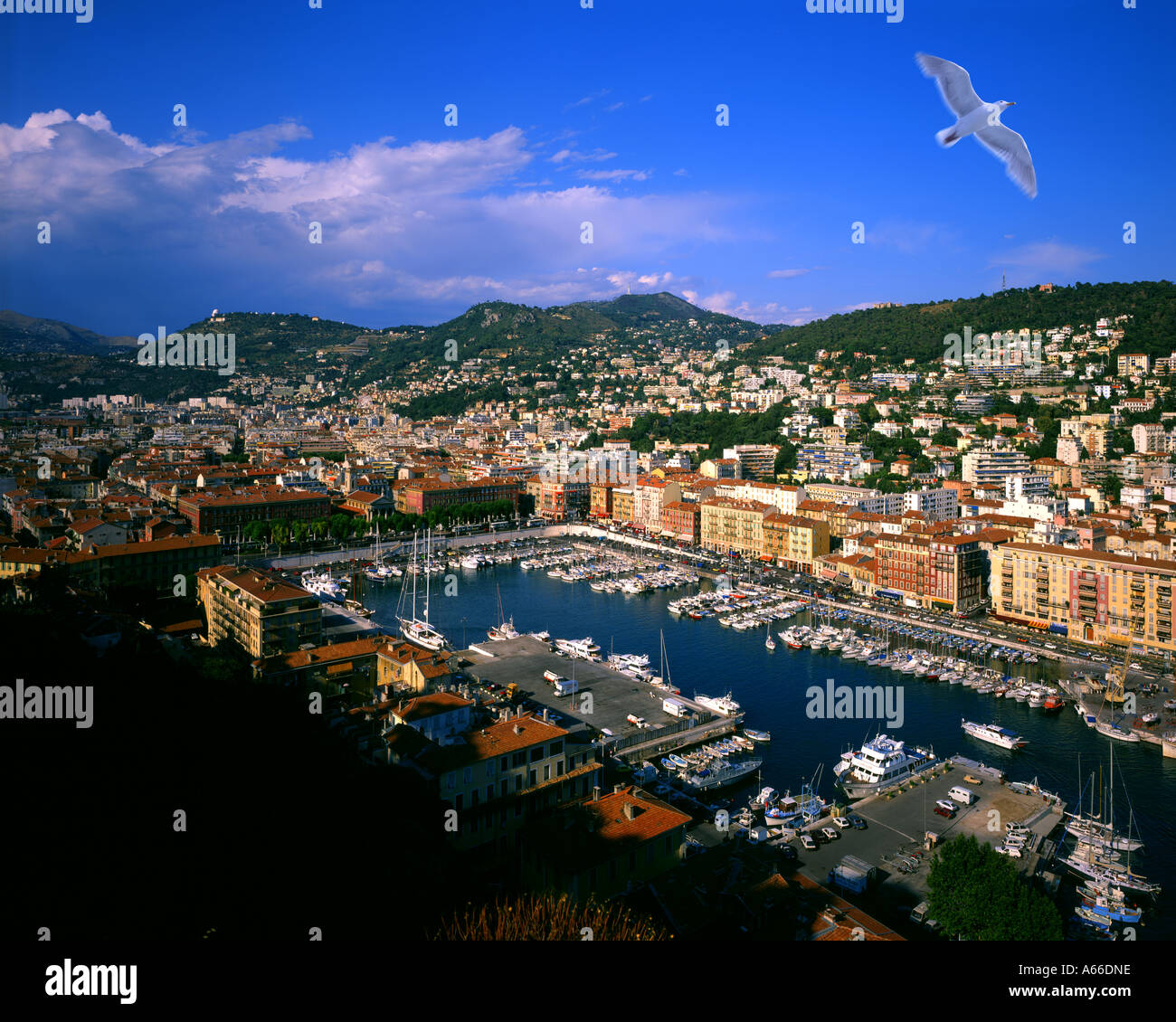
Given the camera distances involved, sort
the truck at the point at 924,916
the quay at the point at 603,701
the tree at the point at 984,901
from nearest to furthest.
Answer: the tree at the point at 984,901 < the truck at the point at 924,916 < the quay at the point at 603,701

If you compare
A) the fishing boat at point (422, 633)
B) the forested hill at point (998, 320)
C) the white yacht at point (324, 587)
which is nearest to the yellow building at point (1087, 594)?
the fishing boat at point (422, 633)

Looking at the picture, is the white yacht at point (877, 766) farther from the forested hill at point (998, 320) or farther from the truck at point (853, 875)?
the forested hill at point (998, 320)

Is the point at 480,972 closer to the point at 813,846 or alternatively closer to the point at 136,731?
the point at 136,731

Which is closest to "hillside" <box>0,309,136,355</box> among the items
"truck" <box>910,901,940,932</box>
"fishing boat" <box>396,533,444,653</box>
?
"fishing boat" <box>396,533,444,653</box>

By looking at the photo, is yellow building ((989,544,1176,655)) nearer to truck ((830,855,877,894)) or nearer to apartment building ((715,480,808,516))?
apartment building ((715,480,808,516))

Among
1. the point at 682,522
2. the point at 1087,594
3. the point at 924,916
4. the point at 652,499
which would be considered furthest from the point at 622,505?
the point at 924,916

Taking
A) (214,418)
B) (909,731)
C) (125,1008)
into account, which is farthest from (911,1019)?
(214,418)
